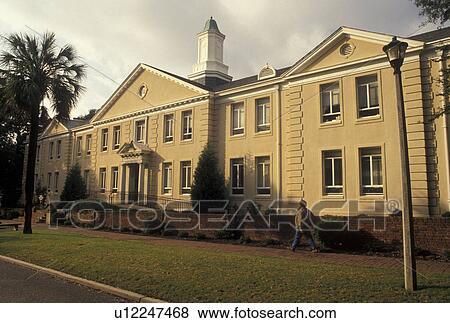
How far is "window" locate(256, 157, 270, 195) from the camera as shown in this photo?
22234mm

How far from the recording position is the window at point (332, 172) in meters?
19.1

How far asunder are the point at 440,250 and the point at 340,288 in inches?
271

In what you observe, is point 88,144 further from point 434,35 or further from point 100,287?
point 100,287

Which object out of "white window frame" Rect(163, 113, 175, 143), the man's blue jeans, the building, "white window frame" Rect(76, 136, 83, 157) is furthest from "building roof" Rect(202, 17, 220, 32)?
the man's blue jeans

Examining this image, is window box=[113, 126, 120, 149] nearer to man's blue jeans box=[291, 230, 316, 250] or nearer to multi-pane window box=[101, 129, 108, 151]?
multi-pane window box=[101, 129, 108, 151]

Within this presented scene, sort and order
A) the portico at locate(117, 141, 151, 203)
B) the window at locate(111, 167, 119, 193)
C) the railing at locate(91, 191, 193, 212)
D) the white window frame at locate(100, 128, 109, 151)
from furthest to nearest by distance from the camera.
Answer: the white window frame at locate(100, 128, 109, 151), the window at locate(111, 167, 119, 193), the portico at locate(117, 141, 151, 203), the railing at locate(91, 191, 193, 212)

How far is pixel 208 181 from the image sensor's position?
2233 cm

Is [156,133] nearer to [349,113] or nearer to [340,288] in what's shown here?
[349,113]

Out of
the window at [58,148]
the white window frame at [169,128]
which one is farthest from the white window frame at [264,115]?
the window at [58,148]

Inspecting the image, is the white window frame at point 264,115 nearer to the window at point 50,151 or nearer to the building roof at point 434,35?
the building roof at point 434,35

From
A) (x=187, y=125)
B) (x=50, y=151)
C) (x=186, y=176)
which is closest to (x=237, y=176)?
(x=186, y=176)

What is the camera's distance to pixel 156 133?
28.2 meters

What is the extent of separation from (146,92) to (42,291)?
22.6 metres

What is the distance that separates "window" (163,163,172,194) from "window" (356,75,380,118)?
13172 millimetres
